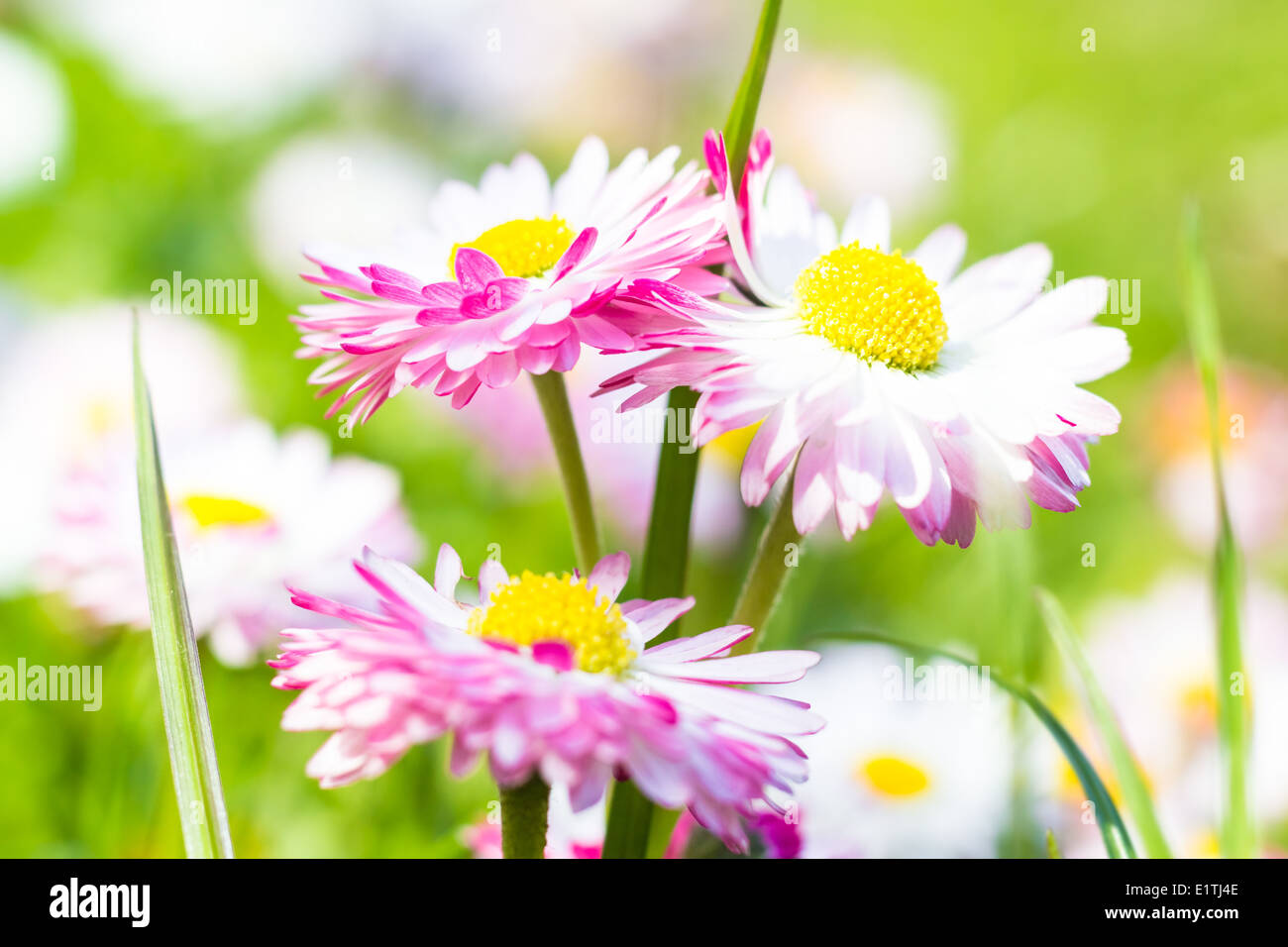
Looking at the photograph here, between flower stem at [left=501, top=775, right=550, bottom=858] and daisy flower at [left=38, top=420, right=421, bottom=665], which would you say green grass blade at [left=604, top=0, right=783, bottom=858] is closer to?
flower stem at [left=501, top=775, right=550, bottom=858]

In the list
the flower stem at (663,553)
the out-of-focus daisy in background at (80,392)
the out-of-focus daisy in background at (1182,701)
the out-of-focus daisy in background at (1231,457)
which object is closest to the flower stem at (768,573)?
the flower stem at (663,553)

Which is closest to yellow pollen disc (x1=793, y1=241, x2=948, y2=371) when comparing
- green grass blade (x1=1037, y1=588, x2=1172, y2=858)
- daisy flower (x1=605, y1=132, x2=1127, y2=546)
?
daisy flower (x1=605, y1=132, x2=1127, y2=546)

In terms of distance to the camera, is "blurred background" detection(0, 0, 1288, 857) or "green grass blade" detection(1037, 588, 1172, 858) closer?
"green grass blade" detection(1037, 588, 1172, 858)

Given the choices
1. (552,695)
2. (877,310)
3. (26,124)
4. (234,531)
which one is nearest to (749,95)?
(877,310)

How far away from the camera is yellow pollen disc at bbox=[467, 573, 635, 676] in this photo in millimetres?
262

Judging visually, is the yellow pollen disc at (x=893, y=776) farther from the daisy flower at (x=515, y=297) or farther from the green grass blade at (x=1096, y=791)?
the daisy flower at (x=515, y=297)

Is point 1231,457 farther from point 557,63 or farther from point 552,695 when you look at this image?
point 552,695

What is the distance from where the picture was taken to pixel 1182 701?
0.76 metres

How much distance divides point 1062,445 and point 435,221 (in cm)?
21

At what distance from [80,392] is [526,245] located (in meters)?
0.58

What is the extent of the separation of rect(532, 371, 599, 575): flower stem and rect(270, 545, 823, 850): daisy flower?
0.15 feet

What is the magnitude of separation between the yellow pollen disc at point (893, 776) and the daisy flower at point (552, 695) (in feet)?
1.23

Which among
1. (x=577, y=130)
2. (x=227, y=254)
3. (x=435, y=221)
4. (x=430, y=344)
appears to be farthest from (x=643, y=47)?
(x=430, y=344)

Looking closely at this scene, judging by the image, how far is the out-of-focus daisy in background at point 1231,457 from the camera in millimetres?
958
